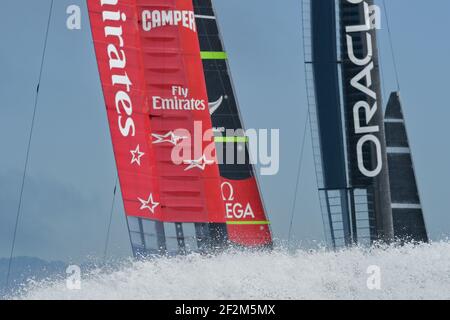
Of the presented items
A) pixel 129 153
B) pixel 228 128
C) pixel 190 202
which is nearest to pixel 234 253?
pixel 190 202

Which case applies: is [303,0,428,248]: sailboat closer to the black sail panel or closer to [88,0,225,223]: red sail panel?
the black sail panel

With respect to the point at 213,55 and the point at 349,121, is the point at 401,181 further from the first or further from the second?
the point at 213,55

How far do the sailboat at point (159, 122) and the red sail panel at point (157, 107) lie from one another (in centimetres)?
1

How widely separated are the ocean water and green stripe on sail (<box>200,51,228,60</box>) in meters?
2.89

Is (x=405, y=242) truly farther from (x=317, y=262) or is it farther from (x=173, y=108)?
(x=173, y=108)

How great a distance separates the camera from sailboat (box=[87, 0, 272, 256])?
1211 cm

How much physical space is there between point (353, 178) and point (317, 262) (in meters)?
1.01

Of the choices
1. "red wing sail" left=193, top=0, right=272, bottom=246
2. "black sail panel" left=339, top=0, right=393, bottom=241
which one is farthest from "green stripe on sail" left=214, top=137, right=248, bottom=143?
"black sail panel" left=339, top=0, right=393, bottom=241

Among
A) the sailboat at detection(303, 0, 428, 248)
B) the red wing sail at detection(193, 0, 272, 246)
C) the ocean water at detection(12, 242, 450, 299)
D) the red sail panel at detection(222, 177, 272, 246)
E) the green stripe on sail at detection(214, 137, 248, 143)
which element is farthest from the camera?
the red sail panel at detection(222, 177, 272, 246)

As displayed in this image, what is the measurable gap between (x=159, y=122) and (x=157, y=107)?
6.2 inches

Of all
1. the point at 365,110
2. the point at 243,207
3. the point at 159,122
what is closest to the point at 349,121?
the point at 365,110

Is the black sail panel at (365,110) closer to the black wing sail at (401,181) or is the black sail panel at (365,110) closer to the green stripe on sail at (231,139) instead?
the black wing sail at (401,181)

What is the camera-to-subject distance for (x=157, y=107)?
12336mm

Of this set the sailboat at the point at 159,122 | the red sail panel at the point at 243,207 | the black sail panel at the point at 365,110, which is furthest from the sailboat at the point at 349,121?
the red sail panel at the point at 243,207
